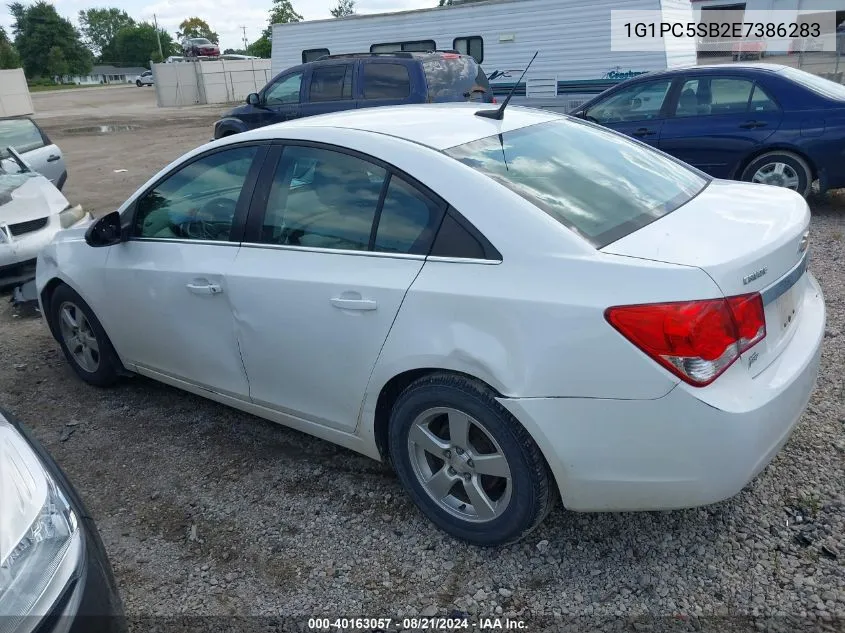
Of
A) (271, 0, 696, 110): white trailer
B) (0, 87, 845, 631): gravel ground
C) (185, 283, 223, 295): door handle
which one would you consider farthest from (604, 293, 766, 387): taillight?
(271, 0, 696, 110): white trailer

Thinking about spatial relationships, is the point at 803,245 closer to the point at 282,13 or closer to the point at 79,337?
the point at 79,337

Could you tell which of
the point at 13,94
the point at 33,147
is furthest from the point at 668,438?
the point at 13,94

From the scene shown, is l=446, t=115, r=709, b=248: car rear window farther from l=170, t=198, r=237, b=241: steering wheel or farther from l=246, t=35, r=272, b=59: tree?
l=246, t=35, r=272, b=59: tree

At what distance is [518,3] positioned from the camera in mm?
13836

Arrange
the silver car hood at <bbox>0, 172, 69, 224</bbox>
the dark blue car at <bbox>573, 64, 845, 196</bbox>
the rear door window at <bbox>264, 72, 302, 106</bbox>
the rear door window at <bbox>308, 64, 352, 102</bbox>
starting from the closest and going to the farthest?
1. the silver car hood at <bbox>0, 172, 69, 224</bbox>
2. the dark blue car at <bbox>573, 64, 845, 196</bbox>
3. the rear door window at <bbox>308, 64, 352, 102</bbox>
4. the rear door window at <bbox>264, 72, 302, 106</bbox>

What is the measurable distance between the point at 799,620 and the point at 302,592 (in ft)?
5.57

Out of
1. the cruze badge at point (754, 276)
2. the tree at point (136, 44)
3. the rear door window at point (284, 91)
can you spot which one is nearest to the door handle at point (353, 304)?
the cruze badge at point (754, 276)

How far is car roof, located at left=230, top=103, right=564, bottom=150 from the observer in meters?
2.90

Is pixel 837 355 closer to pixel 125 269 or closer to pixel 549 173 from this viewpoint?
pixel 549 173

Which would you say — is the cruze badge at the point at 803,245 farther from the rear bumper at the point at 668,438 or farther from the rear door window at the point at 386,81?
the rear door window at the point at 386,81

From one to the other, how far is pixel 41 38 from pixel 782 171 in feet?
294

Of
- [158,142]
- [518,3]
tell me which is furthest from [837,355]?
[158,142]

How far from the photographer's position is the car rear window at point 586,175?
254cm

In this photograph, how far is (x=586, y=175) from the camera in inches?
112
